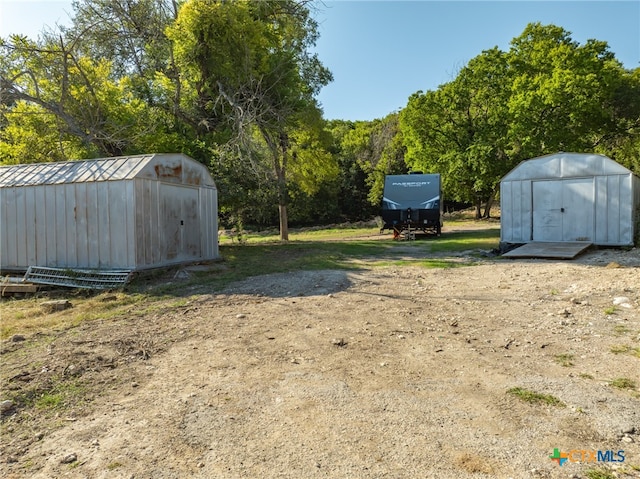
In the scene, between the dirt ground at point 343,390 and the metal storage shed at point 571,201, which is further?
the metal storage shed at point 571,201

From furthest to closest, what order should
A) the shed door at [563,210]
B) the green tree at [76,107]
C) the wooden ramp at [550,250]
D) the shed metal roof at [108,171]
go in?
1. the green tree at [76,107]
2. the shed door at [563,210]
3. the wooden ramp at [550,250]
4. the shed metal roof at [108,171]

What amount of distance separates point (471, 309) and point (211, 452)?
5074mm

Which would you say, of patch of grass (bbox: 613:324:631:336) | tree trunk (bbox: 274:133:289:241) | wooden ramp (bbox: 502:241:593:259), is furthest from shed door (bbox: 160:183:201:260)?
patch of grass (bbox: 613:324:631:336)

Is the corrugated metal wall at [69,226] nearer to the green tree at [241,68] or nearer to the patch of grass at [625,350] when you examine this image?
the green tree at [241,68]

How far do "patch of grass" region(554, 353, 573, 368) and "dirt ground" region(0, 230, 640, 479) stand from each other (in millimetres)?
28

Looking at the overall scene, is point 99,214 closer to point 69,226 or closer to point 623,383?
point 69,226

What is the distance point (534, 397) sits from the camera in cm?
371

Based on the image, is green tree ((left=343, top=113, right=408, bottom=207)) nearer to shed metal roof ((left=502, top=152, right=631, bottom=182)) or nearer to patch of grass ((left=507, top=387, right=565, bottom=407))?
shed metal roof ((left=502, top=152, right=631, bottom=182))

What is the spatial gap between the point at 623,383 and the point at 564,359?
28.2 inches

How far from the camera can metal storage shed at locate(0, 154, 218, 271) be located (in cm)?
1073

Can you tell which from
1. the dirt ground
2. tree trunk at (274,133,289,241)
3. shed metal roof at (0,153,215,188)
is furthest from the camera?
tree trunk at (274,133,289,241)

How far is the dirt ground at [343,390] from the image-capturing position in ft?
9.46

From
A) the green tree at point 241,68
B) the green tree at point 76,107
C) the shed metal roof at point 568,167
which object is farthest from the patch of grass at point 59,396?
the shed metal roof at point 568,167

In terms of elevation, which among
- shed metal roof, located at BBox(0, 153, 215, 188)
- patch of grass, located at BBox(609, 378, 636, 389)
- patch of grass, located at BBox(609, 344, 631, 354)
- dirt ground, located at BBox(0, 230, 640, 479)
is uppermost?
shed metal roof, located at BBox(0, 153, 215, 188)
